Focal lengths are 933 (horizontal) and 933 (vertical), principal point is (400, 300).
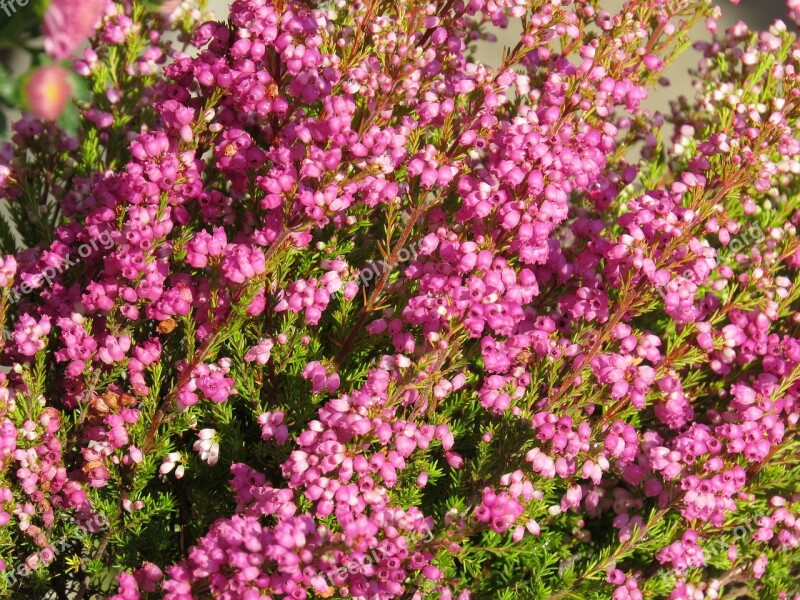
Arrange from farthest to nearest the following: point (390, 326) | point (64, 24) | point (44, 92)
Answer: point (390, 326)
point (44, 92)
point (64, 24)

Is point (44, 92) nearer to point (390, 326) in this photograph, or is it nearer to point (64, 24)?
point (64, 24)

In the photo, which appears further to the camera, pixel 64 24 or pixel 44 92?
pixel 44 92

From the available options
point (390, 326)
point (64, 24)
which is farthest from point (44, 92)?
point (390, 326)

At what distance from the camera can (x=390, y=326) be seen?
1.74m

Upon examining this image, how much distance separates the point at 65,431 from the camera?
1771 mm

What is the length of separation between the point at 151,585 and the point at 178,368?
0.38 m

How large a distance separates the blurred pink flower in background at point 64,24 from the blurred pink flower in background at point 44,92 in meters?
0.18

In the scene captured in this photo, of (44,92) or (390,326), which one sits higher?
(44,92)

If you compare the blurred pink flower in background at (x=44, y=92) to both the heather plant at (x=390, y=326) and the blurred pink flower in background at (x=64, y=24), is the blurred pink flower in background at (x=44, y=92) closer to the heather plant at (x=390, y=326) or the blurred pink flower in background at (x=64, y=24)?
the heather plant at (x=390, y=326)

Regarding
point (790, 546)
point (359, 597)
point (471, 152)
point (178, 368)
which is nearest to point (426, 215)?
point (471, 152)

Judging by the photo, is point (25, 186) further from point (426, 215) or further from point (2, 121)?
point (426, 215)

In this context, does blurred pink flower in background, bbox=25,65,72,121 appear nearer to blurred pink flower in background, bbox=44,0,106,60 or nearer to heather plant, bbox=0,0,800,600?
heather plant, bbox=0,0,800,600

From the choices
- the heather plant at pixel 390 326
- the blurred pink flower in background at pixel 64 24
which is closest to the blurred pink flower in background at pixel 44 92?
the heather plant at pixel 390 326

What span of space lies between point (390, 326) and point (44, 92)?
0.71 metres
